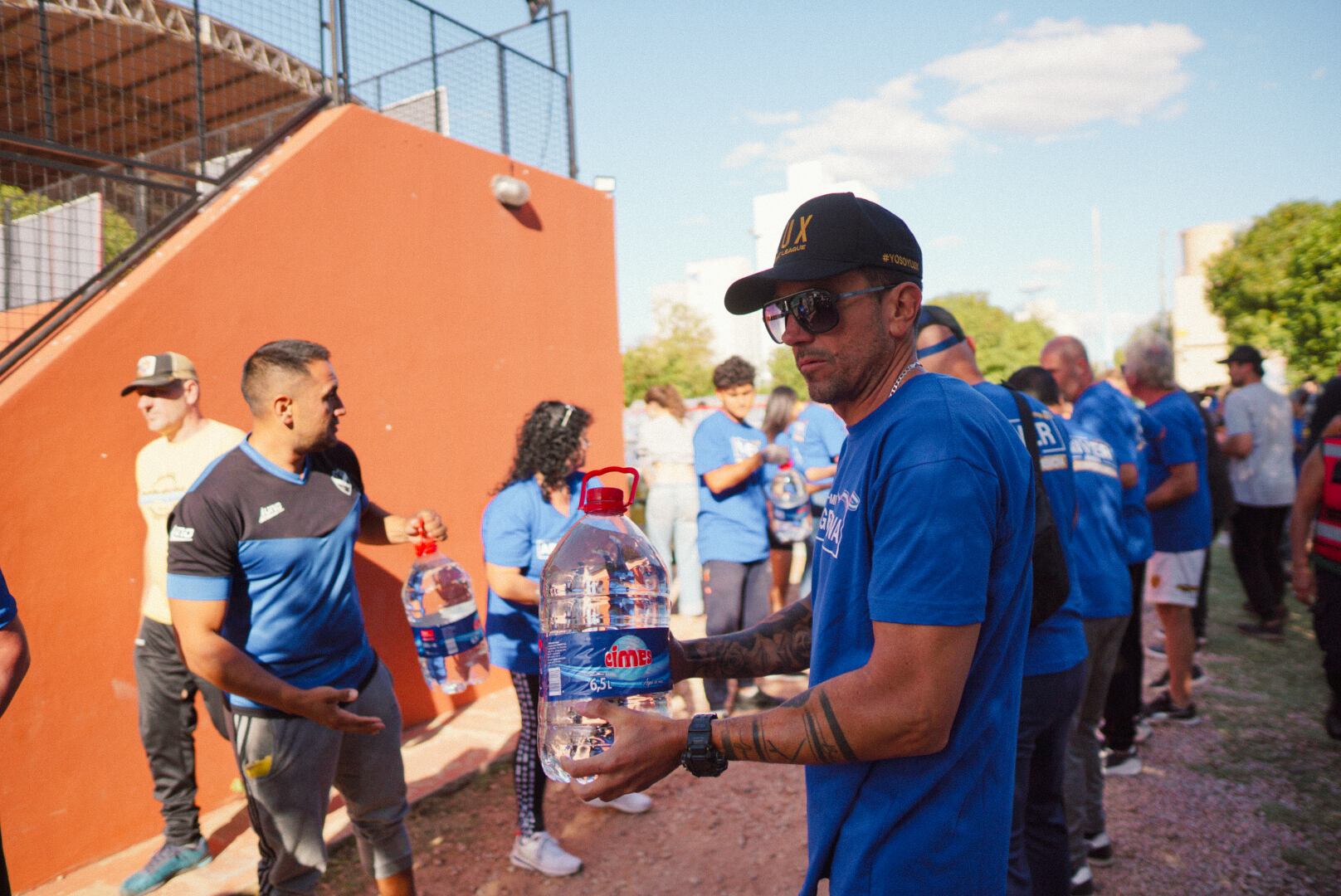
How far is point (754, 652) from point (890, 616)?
2.57 feet

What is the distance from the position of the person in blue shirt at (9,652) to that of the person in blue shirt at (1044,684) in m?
3.01

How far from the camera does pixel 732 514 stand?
5.78 meters

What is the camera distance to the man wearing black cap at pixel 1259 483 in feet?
26.2

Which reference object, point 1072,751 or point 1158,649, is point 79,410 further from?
point 1158,649

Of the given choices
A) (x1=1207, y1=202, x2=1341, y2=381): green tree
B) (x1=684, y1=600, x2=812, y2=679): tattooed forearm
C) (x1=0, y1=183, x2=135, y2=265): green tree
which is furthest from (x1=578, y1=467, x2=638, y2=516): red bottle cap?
(x1=1207, y1=202, x2=1341, y2=381): green tree

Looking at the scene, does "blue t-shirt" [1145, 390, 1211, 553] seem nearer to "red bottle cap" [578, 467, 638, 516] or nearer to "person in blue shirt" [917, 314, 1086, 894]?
"person in blue shirt" [917, 314, 1086, 894]

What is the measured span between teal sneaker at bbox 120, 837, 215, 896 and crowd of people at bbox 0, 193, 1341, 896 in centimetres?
1

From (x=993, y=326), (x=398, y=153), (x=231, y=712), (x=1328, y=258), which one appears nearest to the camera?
(x=231, y=712)

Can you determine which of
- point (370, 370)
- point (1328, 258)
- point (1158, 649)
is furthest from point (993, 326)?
point (370, 370)

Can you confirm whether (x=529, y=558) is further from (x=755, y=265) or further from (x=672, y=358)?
(x=755, y=265)

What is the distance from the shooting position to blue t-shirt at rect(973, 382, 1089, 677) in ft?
9.46

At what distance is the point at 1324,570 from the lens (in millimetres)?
4848

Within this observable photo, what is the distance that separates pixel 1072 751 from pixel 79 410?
5.30 metres

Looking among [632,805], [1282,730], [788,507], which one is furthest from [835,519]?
[1282,730]
